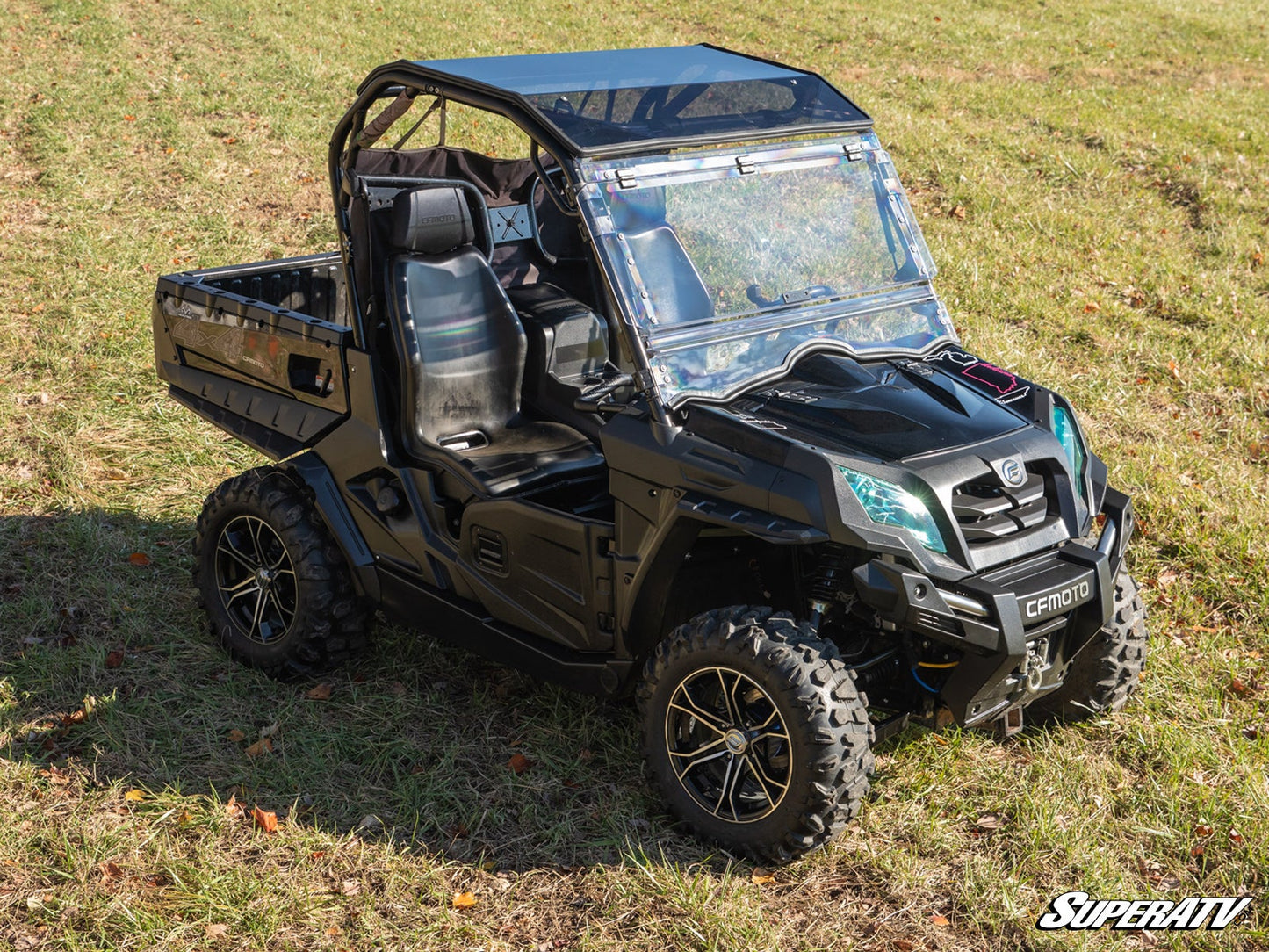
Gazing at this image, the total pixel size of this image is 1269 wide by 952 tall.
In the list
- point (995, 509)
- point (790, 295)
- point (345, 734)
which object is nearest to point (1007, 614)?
point (995, 509)

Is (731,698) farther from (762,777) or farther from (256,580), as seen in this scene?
(256,580)

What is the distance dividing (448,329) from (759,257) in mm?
1186

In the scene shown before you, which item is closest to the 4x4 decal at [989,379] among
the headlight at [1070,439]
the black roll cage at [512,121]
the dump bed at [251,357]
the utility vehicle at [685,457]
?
the utility vehicle at [685,457]

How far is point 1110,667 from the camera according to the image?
14.3 ft

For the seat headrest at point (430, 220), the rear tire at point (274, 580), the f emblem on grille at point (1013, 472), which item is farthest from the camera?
the rear tire at point (274, 580)

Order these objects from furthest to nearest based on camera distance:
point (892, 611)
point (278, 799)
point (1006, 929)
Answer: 1. point (278, 799)
2. point (1006, 929)
3. point (892, 611)

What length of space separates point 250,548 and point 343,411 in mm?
731

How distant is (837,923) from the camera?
3.74 metres

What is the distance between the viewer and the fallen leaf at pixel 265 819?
13.5 feet

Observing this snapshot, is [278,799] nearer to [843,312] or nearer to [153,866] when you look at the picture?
[153,866]

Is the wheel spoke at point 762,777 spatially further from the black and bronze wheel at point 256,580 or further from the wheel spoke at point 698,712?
the black and bronze wheel at point 256,580

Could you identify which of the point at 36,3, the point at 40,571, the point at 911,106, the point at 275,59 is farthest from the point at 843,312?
the point at 36,3

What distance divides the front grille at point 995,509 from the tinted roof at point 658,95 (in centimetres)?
139

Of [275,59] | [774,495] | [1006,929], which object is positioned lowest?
[1006,929]
